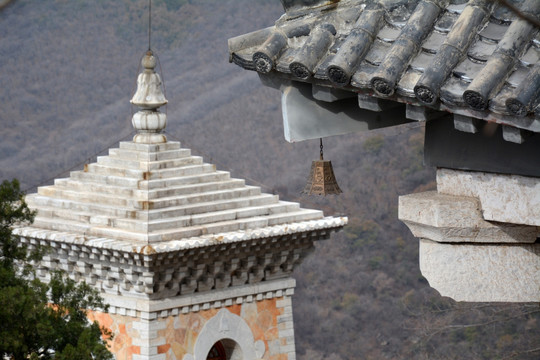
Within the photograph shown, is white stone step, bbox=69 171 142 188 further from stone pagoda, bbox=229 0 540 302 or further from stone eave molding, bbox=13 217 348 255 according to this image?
stone pagoda, bbox=229 0 540 302

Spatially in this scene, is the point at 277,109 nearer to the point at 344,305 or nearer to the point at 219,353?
the point at 344,305

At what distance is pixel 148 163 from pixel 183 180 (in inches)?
14.6

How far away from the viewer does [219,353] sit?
12812mm

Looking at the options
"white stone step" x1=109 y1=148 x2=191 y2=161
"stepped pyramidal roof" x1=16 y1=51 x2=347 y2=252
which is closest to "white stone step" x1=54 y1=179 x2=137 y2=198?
"stepped pyramidal roof" x1=16 y1=51 x2=347 y2=252

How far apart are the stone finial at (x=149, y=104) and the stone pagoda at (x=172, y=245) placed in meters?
0.01

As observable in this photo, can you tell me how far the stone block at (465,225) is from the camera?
5066mm

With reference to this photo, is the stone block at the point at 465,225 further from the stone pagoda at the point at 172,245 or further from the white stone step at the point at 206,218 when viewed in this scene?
the white stone step at the point at 206,218

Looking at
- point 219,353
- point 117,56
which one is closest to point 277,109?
point 117,56

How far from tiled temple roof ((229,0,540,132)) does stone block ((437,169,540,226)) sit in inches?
21.6

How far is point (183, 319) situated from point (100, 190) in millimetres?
1449

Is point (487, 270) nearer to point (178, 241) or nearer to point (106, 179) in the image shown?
point (178, 241)

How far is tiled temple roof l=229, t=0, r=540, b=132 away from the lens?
4375 millimetres

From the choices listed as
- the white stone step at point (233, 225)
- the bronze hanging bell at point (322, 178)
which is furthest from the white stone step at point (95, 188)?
the bronze hanging bell at point (322, 178)

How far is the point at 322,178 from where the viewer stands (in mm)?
11961
